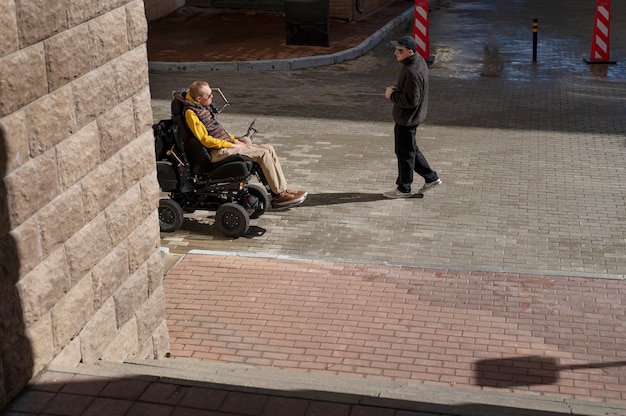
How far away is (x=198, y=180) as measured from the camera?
34.7 feet

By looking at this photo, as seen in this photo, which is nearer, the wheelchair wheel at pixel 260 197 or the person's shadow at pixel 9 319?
the person's shadow at pixel 9 319

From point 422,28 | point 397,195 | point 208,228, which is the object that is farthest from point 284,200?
point 422,28

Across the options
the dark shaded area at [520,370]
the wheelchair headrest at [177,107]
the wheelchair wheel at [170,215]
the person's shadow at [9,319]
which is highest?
Answer: the person's shadow at [9,319]

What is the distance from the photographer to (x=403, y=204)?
11453mm

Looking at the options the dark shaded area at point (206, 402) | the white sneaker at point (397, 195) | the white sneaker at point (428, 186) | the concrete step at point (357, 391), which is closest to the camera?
the dark shaded area at point (206, 402)

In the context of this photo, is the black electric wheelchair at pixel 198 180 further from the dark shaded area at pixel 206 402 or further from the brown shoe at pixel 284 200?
the dark shaded area at pixel 206 402

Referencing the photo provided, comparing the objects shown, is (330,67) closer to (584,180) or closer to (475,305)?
(584,180)

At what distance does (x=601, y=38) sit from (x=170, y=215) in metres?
12.4

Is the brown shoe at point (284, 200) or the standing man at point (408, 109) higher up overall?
the standing man at point (408, 109)

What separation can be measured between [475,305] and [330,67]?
1216 cm

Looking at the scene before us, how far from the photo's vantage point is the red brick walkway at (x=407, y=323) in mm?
7070

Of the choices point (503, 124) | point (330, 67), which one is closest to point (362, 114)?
point (503, 124)

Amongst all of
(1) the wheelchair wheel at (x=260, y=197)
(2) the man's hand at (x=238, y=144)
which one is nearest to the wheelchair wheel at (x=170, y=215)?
(1) the wheelchair wheel at (x=260, y=197)

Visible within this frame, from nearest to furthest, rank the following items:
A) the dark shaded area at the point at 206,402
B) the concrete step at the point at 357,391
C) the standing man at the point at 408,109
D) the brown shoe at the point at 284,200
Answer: the dark shaded area at the point at 206,402
the concrete step at the point at 357,391
the brown shoe at the point at 284,200
the standing man at the point at 408,109
